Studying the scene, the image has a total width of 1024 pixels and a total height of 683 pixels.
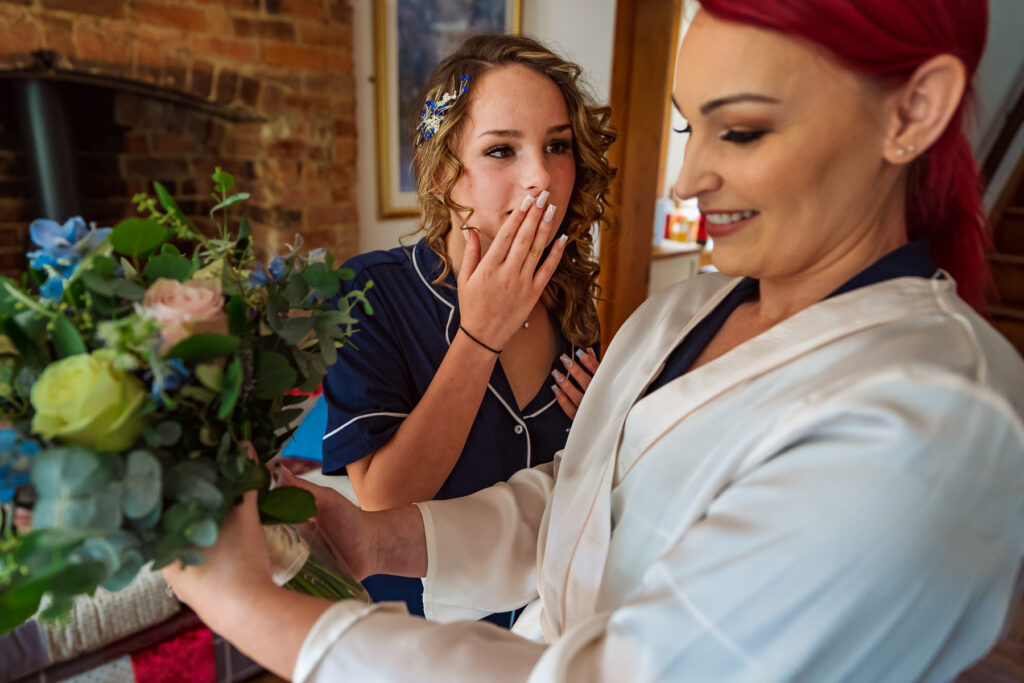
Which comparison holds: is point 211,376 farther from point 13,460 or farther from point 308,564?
point 308,564

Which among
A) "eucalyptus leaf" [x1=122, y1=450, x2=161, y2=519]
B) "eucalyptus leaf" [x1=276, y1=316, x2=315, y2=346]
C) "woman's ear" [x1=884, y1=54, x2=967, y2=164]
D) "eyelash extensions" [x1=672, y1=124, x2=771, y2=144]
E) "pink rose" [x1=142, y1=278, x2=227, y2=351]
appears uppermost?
"woman's ear" [x1=884, y1=54, x2=967, y2=164]

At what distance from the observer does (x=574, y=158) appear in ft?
4.09

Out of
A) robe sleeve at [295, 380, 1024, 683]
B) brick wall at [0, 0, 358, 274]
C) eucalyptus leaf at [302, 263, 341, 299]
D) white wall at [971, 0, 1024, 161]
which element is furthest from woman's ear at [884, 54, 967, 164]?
white wall at [971, 0, 1024, 161]

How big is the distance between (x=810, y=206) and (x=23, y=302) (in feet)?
2.27

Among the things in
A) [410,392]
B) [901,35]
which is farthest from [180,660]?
[901,35]

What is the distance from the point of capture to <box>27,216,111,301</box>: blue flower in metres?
0.55

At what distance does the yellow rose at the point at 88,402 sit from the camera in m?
0.46

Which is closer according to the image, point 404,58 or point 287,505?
point 287,505

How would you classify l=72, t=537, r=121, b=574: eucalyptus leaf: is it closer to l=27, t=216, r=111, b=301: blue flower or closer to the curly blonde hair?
l=27, t=216, r=111, b=301: blue flower

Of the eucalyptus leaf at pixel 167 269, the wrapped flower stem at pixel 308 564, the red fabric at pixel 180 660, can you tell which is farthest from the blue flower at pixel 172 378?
the red fabric at pixel 180 660

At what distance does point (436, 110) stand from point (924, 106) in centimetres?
85

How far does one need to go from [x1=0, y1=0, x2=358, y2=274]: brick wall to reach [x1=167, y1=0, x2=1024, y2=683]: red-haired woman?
2103 millimetres

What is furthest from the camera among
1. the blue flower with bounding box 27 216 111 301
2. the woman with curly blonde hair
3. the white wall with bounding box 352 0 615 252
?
the white wall with bounding box 352 0 615 252

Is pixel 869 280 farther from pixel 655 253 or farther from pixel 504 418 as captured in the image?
pixel 655 253
